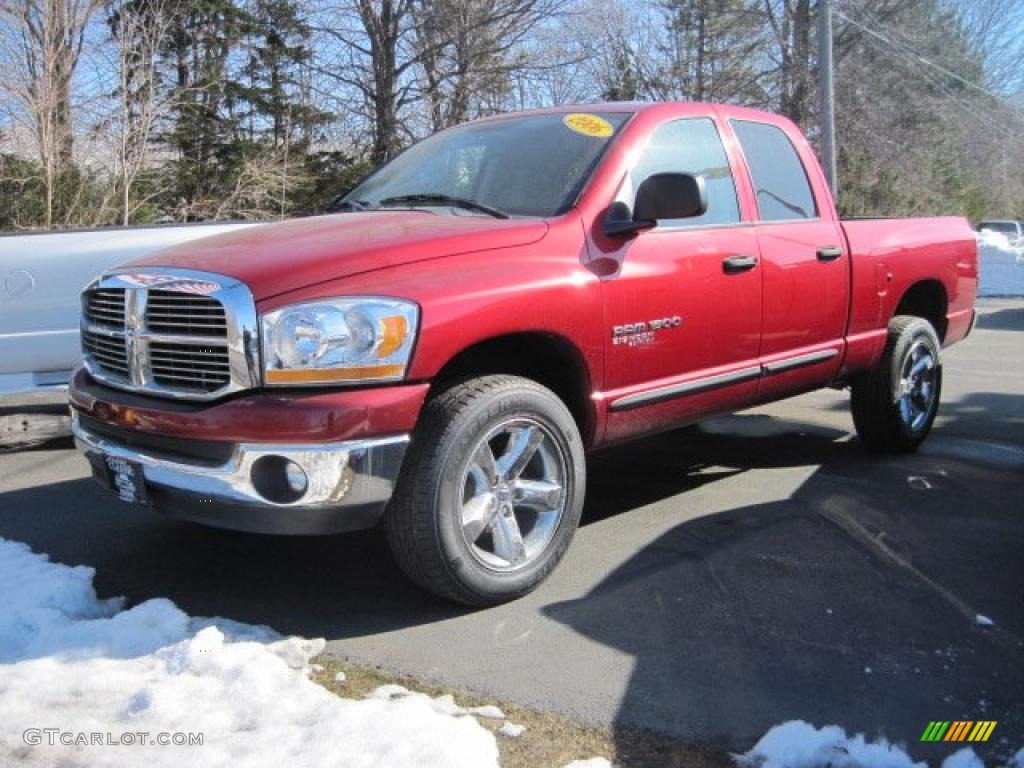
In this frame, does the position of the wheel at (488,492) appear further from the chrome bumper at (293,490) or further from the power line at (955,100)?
the power line at (955,100)

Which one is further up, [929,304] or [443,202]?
[443,202]

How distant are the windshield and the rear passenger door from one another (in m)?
0.98

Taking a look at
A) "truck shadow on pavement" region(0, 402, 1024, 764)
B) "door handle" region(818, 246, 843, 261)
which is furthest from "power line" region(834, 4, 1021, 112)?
"truck shadow on pavement" region(0, 402, 1024, 764)

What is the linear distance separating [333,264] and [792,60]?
33685mm

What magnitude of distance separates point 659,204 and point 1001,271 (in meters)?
22.5

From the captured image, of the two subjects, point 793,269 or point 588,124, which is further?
point 793,269

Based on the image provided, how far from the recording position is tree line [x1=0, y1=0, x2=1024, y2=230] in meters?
18.1

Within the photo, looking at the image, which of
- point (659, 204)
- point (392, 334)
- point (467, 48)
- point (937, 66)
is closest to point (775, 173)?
point (659, 204)

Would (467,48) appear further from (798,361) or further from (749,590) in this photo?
(749,590)

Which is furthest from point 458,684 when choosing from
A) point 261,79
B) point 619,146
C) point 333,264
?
point 261,79

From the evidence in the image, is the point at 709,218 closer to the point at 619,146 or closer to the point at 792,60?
the point at 619,146

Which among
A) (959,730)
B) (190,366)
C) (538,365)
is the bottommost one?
(959,730)

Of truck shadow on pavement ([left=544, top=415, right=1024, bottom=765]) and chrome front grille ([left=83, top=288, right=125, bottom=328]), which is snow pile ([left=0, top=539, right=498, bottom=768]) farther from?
chrome front grille ([left=83, top=288, right=125, bottom=328])

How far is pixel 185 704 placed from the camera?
282 centimetres
